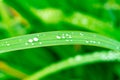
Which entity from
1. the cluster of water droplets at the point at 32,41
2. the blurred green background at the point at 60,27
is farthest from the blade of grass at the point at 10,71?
the cluster of water droplets at the point at 32,41

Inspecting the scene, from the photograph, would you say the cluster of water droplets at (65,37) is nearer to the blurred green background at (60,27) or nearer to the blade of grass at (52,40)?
the blade of grass at (52,40)

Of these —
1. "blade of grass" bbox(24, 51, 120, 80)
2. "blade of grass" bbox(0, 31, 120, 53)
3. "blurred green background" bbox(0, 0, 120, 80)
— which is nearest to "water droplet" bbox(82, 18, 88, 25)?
"blurred green background" bbox(0, 0, 120, 80)

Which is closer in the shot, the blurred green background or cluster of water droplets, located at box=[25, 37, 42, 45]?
cluster of water droplets, located at box=[25, 37, 42, 45]

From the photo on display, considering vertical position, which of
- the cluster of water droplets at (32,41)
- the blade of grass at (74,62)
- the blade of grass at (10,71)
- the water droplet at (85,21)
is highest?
the water droplet at (85,21)

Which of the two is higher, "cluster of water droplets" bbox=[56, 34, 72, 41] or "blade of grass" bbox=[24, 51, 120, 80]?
"blade of grass" bbox=[24, 51, 120, 80]

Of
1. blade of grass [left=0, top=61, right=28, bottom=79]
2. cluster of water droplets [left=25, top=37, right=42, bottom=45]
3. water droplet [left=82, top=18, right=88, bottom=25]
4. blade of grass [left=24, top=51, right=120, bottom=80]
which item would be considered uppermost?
water droplet [left=82, top=18, right=88, bottom=25]

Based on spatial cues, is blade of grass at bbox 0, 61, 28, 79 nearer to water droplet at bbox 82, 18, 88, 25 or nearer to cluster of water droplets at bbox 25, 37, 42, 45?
water droplet at bbox 82, 18, 88, 25

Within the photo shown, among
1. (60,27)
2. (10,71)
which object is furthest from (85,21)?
(10,71)

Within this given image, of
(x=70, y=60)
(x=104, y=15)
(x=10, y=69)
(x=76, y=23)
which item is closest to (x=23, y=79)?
(x=10, y=69)
